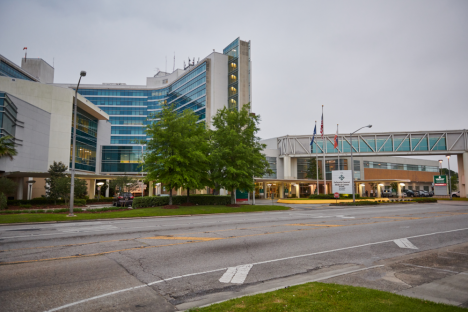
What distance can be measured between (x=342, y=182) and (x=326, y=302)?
127ft

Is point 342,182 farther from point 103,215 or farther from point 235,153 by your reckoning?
point 103,215

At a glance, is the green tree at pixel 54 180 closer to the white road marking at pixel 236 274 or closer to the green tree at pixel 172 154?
the green tree at pixel 172 154

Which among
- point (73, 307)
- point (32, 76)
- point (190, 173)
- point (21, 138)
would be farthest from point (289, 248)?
point (32, 76)

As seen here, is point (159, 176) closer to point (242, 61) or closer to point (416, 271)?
point (416, 271)

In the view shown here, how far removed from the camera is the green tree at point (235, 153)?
30281 millimetres

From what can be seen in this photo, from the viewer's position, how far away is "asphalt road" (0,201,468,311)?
5762 millimetres

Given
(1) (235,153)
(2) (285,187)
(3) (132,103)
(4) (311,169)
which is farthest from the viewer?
(3) (132,103)

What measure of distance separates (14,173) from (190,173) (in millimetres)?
24949

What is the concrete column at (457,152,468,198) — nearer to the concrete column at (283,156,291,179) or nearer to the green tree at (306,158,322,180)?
the green tree at (306,158,322,180)

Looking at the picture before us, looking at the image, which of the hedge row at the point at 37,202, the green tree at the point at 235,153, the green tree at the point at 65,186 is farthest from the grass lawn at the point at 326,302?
the hedge row at the point at 37,202

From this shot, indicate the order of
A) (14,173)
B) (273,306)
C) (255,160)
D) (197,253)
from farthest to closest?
1. (14,173)
2. (255,160)
3. (197,253)
4. (273,306)

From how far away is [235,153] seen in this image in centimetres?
3105

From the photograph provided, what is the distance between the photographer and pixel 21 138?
41.1 m

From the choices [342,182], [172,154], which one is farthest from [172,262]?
[342,182]
